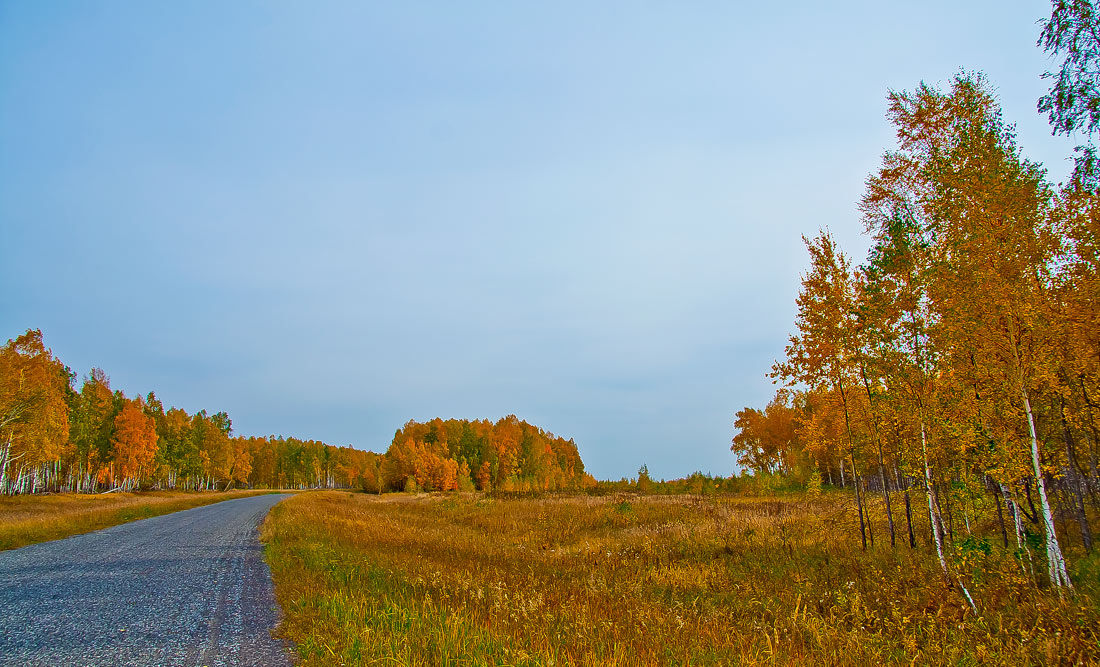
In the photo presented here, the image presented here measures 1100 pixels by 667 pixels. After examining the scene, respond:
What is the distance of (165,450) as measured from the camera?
67062 mm

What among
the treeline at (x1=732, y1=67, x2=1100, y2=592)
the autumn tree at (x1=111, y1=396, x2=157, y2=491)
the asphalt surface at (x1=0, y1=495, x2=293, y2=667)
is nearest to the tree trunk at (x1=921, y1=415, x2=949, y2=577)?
the treeline at (x1=732, y1=67, x2=1100, y2=592)

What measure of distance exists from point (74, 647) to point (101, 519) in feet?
68.5

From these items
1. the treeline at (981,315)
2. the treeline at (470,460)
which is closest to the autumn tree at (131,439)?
the treeline at (470,460)

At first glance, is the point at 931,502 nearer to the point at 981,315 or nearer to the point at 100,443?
the point at 981,315

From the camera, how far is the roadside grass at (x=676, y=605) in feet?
18.3

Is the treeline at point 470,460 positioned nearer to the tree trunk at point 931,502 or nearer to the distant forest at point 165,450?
the distant forest at point 165,450

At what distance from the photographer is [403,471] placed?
68750 mm

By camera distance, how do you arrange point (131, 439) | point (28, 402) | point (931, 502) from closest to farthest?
point (931, 502), point (28, 402), point (131, 439)

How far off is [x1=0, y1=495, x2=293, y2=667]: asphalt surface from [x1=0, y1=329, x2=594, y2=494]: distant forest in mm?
29973

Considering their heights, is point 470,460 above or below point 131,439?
below

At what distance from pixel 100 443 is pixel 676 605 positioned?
68391mm

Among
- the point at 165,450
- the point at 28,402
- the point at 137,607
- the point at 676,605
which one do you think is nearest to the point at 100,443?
the point at 165,450

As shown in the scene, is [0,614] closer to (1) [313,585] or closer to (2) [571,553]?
(1) [313,585]

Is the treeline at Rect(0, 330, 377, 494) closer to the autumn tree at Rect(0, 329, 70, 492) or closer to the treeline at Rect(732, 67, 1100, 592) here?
the autumn tree at Rect(0, 329, 70, 492)
